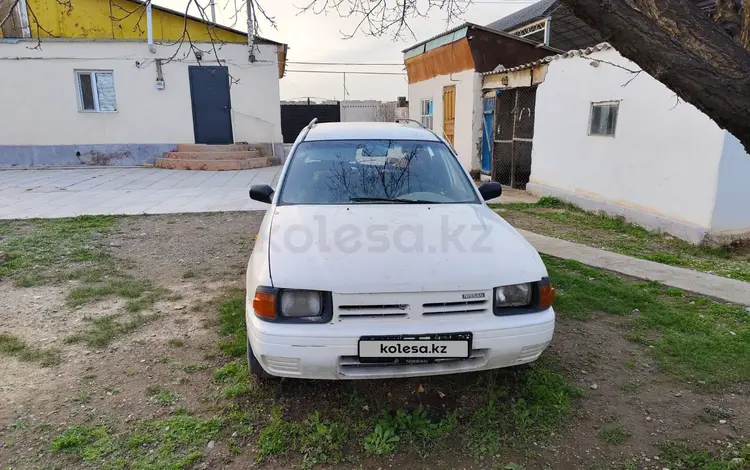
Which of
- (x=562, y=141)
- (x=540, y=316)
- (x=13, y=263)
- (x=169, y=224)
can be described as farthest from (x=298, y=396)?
(x=562, y=141)

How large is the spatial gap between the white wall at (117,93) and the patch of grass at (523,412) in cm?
1343

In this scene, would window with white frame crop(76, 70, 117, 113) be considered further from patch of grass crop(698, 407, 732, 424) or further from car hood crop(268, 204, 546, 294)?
patch of grass crop(698, 407, 732, 424)

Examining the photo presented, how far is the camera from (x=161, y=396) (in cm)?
281

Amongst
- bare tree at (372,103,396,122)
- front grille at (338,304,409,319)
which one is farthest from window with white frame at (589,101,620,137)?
bare tree at (372,103,396,122)

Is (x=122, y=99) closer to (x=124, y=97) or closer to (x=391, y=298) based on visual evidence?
(x=124, y=97)

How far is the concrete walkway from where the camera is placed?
4539 mm

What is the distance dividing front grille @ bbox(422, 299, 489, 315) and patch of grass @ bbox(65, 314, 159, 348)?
8.37 feet

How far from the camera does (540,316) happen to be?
2.52 meters

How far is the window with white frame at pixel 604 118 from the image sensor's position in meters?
7.57

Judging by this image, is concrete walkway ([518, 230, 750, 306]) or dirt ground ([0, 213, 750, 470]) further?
concrete walkway ([518, 230, 750, 306])

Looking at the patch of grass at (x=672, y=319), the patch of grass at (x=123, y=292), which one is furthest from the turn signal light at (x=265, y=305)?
the patch of grass at (x=672, y=319)

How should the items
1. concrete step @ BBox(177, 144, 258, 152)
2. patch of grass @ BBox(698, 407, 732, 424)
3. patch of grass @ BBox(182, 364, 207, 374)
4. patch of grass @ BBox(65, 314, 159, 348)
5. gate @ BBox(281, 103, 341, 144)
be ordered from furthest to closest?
1. gate @ BBox(281, 103, 341, 144)
2. concrete step @ BBox(177, 144, 258, 152)
3. patch of grass @ BBox(65, 314, 159, 348)
4. patch of grass @ BBox(182, 364, 207, 374)
5. patch of grass @ BBox(698, 407, 732, 424)

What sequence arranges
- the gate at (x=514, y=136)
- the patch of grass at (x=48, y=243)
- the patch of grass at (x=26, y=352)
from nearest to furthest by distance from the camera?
the patch of grass at (x=26, y=352), the patch of grass at (x=48, y=243), the gate at (x=514, y=136)

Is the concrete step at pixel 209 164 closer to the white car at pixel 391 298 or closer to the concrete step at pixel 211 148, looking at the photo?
the concrete step at pixel 211 148
